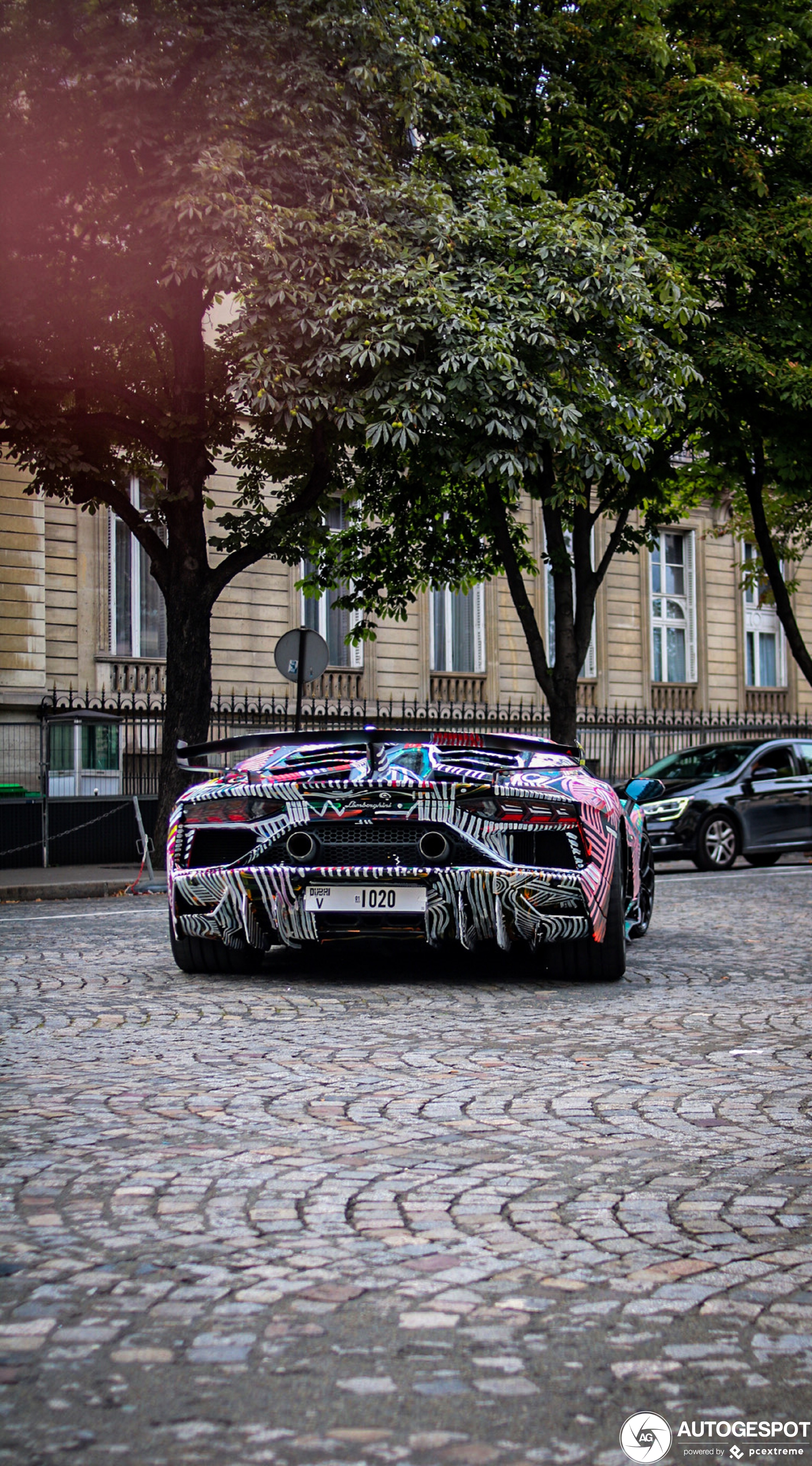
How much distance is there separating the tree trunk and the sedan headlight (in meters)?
5.76

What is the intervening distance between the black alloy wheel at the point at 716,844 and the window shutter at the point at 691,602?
18.5 metres

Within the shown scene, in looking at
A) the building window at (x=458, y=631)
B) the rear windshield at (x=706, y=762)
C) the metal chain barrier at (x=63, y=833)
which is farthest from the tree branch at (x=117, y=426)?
the building window at (x=458, y=631)

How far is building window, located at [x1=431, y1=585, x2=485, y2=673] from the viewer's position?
108 feet

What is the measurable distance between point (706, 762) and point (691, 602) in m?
18.3

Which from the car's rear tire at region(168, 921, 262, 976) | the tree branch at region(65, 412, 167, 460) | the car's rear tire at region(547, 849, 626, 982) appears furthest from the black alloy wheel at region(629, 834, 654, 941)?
the tree branch at region(65, 412, 167, 460)

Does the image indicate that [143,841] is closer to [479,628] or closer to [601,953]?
[601,953]

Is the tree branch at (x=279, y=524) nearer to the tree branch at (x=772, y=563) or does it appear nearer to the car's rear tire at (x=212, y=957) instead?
the tree branch at (x=772, y=563)

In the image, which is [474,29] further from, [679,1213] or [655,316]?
[679,1213]

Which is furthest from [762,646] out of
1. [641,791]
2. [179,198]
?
[641,791]

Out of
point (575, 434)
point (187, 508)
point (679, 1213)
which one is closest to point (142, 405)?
point (187, 508)

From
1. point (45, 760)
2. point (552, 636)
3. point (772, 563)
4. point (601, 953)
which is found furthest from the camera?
point (552, 636)

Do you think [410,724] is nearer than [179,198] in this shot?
No

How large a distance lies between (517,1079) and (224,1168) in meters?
1.52

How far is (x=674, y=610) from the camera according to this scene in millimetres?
37500
